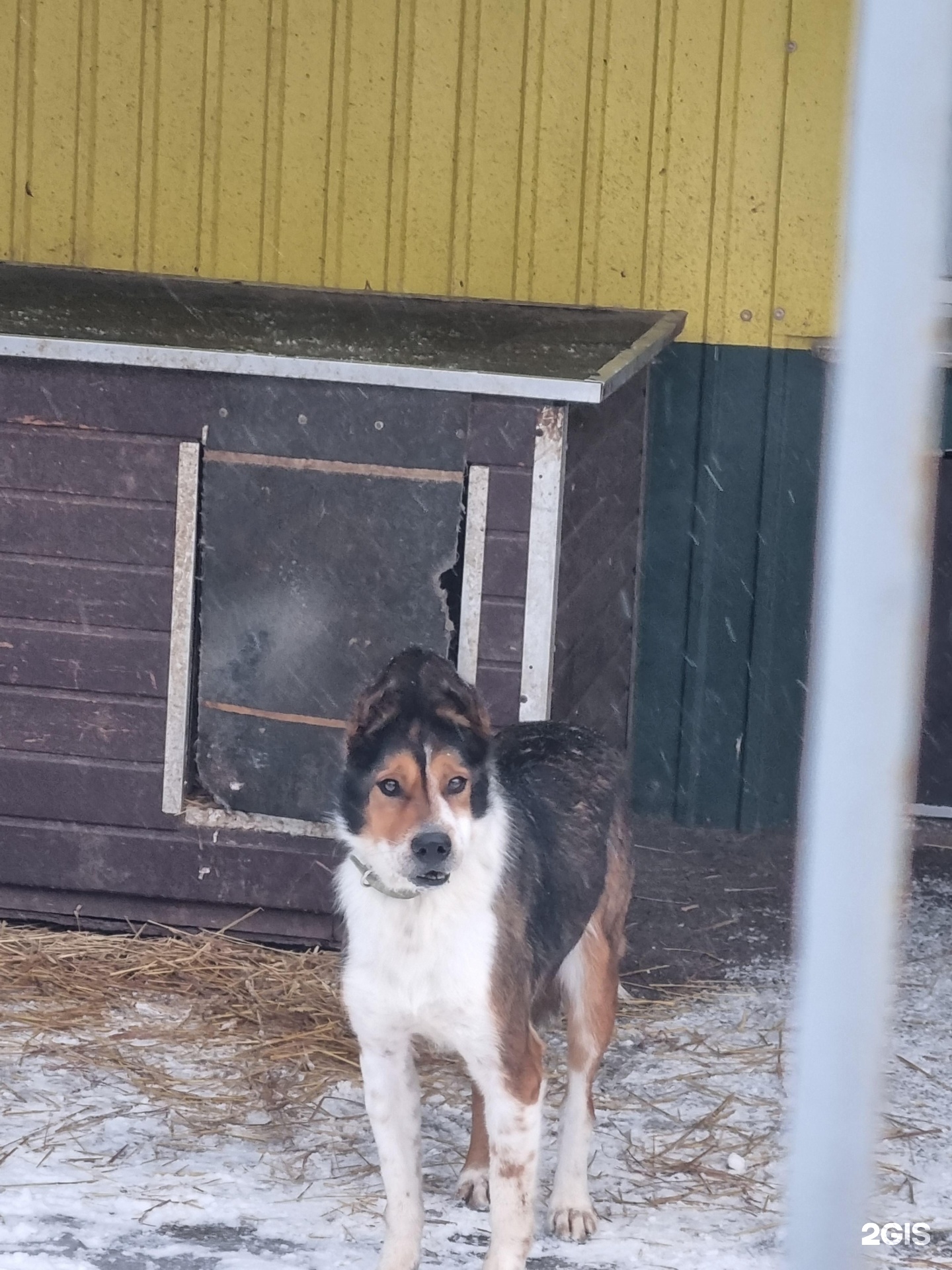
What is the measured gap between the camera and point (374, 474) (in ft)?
14.9

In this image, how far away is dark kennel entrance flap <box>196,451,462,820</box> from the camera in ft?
14.9

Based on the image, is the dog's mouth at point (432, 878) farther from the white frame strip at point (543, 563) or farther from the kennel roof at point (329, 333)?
the kennel roof at point (329, 333)

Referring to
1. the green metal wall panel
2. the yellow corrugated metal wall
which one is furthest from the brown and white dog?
the yellow corrugated metal wall

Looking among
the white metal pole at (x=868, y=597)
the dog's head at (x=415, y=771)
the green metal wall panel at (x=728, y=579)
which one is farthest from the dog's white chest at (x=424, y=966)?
the green metal wall panel at (x=728, y=579)

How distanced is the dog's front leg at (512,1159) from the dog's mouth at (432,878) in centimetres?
39

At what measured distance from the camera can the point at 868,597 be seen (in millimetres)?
1039

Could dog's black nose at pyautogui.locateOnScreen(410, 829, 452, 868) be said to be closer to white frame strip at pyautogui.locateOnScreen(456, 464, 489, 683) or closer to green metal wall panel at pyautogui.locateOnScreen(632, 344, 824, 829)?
white frame strip at pyautogui.locateOnScreen(456, 464, 489, 683)

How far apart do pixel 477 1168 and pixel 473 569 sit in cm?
174

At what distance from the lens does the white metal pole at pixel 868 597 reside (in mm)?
1022

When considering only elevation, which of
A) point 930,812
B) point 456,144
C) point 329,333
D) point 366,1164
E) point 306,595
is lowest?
point 366,1164

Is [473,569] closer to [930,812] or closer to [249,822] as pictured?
[249,822]

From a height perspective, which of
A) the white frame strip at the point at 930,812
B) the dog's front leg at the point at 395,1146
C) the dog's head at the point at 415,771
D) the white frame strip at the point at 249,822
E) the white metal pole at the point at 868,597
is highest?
the white metal pole at the point at 868,597

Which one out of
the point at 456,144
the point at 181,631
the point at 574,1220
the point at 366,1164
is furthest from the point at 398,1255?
the point at 456,144

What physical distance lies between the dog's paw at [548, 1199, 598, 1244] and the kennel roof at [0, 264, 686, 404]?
2064mm
